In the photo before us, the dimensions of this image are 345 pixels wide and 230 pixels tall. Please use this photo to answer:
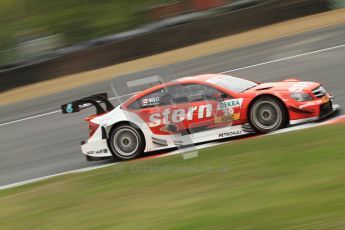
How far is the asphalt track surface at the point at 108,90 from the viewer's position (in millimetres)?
12856

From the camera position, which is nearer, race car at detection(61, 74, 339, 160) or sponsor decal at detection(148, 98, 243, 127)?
race car at detection(61, 74, 339, 160)

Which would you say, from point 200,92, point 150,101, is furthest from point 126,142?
point 200,92

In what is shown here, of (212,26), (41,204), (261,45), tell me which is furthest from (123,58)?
(41,204)

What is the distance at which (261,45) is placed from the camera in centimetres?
1961

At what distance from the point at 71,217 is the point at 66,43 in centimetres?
1701

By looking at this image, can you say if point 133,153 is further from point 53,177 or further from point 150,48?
point 150,48

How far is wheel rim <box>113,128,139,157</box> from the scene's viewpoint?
37.4 feet

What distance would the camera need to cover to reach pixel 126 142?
11.5m

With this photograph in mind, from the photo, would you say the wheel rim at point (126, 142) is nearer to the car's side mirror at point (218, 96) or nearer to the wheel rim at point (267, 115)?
the car's side mirror at point (218, 96)

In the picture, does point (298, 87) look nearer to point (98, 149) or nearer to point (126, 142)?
point (126, 142)

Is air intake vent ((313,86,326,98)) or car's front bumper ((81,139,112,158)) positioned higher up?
air intake vent ((313,86,326,98))

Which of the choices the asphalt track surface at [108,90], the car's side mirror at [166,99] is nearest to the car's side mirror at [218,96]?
the car's side mirror at [166,99]

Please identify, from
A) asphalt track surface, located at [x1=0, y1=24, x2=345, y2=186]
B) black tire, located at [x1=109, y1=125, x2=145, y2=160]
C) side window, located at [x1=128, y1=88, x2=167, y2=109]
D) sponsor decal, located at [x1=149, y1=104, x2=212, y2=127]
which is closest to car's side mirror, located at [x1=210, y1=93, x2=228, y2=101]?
sponsor decal, located at [x1=149, y1=104, x2=212, y2=127]

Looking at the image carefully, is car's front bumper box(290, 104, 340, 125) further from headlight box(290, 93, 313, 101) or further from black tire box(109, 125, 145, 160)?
black tire box(109, 125, 145, 160)
